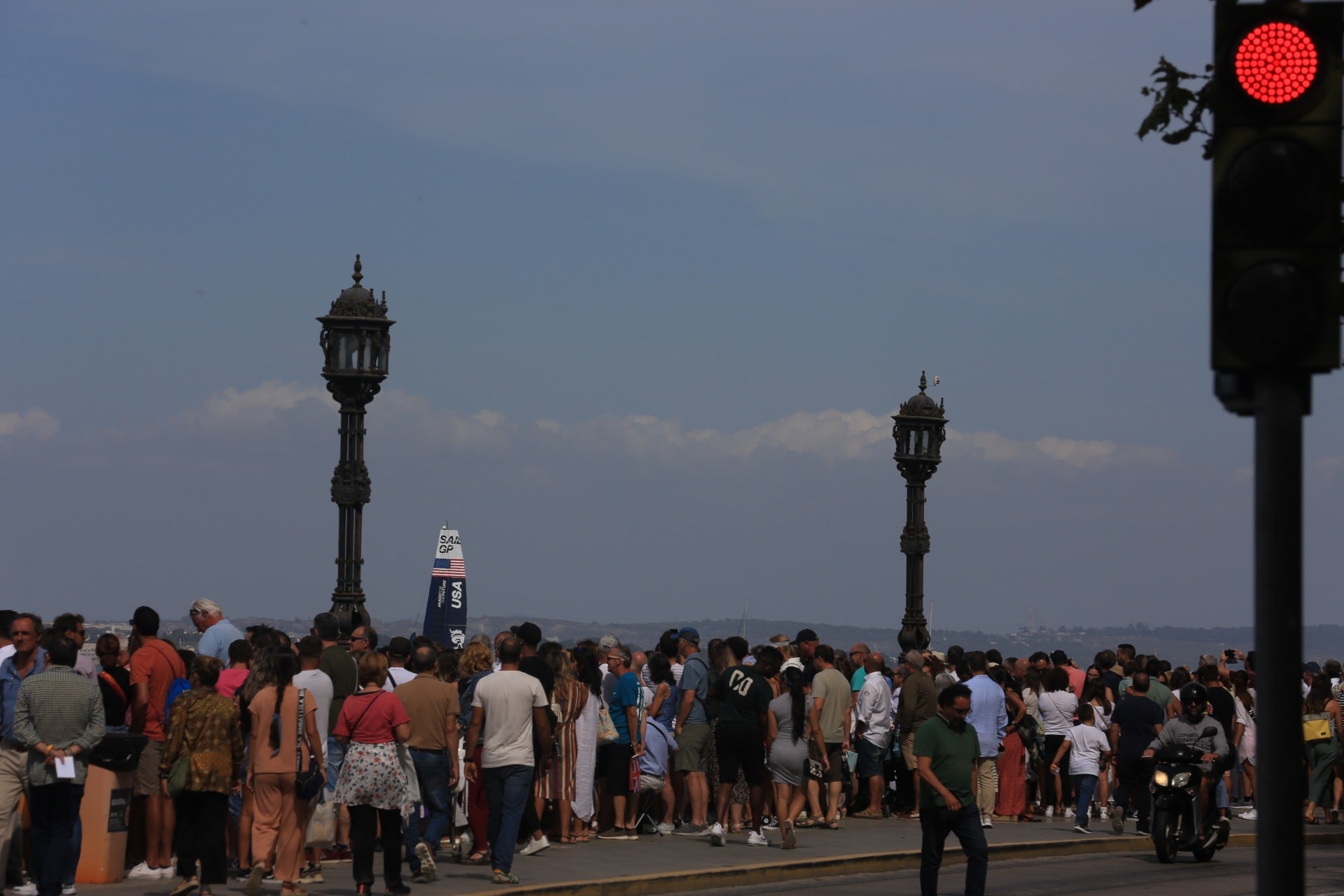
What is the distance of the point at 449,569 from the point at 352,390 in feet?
26.0

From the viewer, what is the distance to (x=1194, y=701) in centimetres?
1727

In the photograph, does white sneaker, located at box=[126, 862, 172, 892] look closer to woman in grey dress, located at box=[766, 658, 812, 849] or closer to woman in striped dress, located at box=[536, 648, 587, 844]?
woman in striped dress, located at box=[536, 648, 587, 844]

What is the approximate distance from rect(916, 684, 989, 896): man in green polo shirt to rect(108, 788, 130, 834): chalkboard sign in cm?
576

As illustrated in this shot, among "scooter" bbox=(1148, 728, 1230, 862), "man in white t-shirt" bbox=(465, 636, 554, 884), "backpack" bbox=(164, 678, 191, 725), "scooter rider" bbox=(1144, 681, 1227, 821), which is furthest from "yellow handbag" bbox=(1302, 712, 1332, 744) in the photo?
"backpack" bbox=(164, 678, 191, 725)

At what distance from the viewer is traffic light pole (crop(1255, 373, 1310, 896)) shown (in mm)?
5086

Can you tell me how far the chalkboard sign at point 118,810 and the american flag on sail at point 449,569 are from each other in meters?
16.1

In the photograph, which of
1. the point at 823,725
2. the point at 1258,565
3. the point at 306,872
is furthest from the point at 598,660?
the point at 1258,565

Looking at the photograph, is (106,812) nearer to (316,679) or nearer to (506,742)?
(316,679)

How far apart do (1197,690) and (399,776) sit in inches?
339

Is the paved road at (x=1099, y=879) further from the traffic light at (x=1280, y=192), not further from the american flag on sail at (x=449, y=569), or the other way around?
the american flag on sail at (x=449, y=569)

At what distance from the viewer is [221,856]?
12055 mm

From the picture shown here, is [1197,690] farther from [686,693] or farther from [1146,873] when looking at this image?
[686,693]

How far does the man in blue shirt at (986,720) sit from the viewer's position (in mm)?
19016

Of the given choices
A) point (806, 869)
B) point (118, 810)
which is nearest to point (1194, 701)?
point (806, 869)
